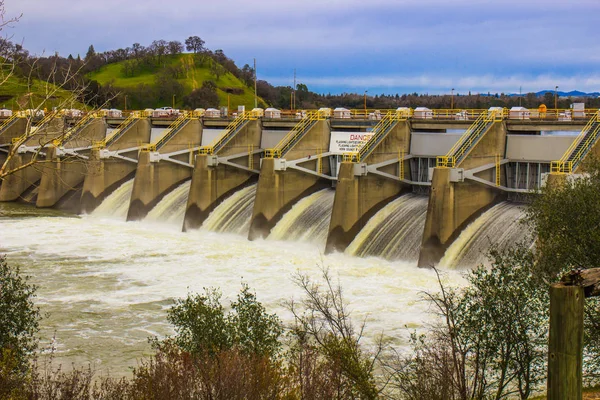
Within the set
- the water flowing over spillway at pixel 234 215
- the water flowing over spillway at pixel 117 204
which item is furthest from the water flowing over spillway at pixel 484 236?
the water flowing over spillway at pixel 117 204

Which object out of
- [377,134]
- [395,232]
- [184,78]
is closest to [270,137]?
[377,134]

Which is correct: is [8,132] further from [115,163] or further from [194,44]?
[194,44]

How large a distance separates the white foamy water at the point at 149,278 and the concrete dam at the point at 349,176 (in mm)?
1326

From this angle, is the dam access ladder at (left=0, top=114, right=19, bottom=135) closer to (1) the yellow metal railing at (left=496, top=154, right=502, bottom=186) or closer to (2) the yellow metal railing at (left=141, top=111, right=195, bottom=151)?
(2) the yellow metal railing at (left=141, top=111, right=195, bottom=151)

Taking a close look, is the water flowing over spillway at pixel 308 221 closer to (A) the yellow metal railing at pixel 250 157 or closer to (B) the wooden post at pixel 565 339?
(A) the yellow metal railing at pixel 250 157

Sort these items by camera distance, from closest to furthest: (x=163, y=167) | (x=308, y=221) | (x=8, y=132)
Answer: (x=308, y=221) → (x=163, y=167) → (x=8, y=132)

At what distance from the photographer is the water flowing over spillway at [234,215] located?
122ft

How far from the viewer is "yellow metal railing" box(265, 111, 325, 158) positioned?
37094mm

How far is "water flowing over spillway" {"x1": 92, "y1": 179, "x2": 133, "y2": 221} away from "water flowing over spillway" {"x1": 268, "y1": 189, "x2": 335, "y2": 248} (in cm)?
1295

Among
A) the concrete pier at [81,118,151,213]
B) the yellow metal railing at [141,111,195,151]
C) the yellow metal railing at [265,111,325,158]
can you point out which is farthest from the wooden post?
the concrete pier at [81,118,151,213]

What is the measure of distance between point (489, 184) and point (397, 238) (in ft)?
13.4

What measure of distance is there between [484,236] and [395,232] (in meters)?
4.38

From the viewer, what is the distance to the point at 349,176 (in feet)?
104

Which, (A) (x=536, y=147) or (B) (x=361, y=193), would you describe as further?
(B) (x=361, y=193)
